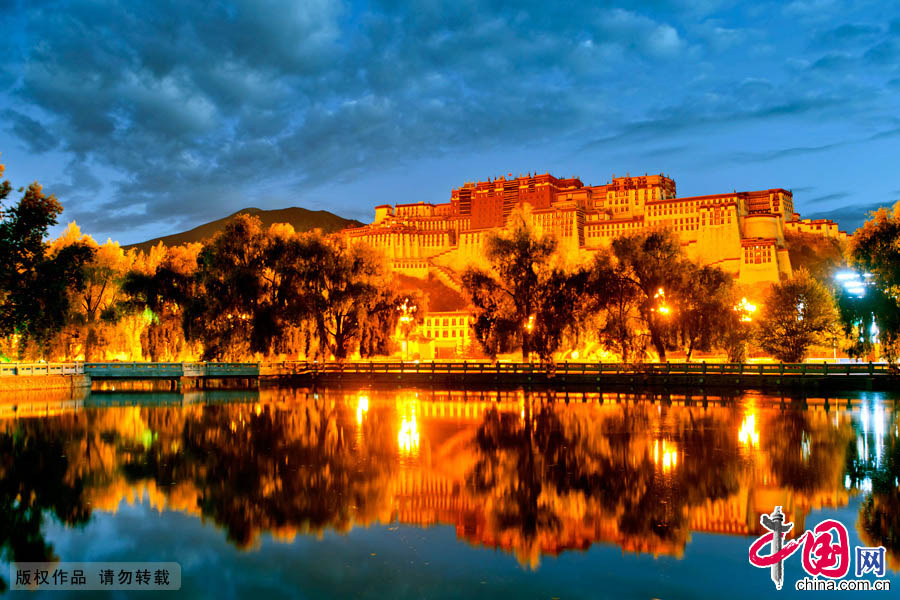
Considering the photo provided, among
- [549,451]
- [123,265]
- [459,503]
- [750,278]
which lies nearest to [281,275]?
[123,265]

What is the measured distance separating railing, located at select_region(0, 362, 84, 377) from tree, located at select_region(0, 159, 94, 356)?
2.09 metres

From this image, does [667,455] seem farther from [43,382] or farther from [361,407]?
[43,382]

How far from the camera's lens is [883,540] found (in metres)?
10.9

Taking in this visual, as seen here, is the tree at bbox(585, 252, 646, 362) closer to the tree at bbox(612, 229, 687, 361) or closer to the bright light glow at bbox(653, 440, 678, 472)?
the tree at bbox(612, 229, 687, 361)

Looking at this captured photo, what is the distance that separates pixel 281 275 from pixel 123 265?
16072 millimetres

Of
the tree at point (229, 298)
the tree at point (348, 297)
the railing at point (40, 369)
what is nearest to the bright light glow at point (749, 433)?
the tree at point (348, 297)

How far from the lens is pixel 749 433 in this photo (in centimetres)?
2180

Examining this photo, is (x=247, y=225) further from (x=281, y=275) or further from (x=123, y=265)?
(x=123, y=265)

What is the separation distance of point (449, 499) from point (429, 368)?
1296 inches

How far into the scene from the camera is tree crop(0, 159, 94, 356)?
38094mm

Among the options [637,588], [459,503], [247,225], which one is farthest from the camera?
[247,225]

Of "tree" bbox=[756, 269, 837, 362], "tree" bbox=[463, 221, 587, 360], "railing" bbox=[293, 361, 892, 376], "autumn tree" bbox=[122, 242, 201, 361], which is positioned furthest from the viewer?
"tree" bbox=[756, 269, 837, 362]

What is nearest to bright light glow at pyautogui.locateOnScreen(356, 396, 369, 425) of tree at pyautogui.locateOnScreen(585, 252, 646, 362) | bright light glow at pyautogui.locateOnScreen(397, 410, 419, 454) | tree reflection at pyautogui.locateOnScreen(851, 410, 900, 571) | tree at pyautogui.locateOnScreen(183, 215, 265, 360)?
bright light glow at pyautogui.locateOnScreen(397, 410, 419, 454)

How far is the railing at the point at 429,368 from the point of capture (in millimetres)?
38594
